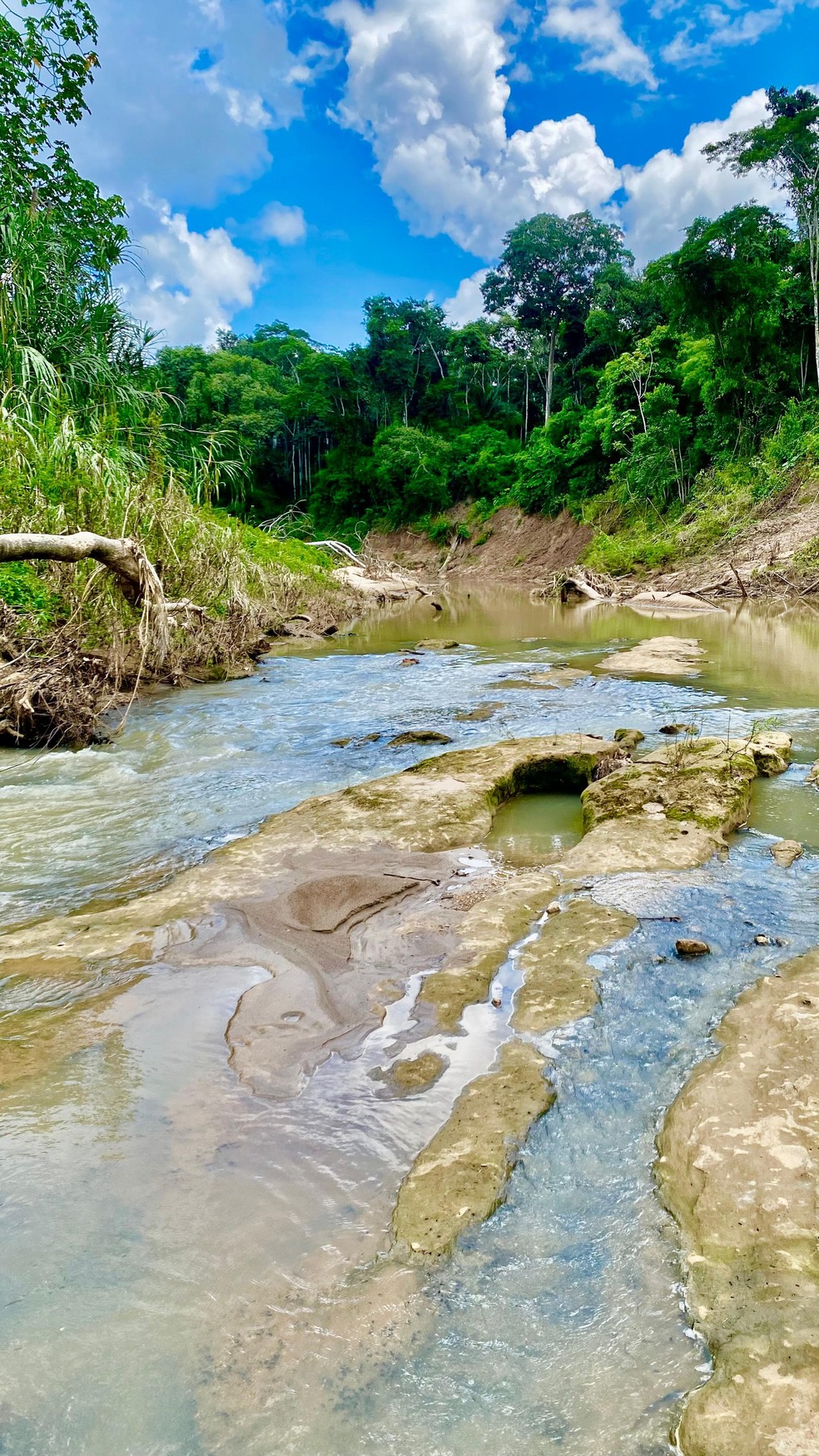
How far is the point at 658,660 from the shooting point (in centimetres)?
1028

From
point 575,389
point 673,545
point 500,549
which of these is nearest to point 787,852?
point 673,545

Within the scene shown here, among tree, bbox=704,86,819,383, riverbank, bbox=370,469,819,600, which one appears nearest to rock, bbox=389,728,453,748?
riverbank, bbox=370,469,819,600

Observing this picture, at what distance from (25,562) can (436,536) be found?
3658 centimetres

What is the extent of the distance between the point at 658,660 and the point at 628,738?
4628mm

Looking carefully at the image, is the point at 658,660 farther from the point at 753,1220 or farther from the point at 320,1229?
the point at 320,1229

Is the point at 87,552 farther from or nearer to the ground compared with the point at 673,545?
nearer to the ground

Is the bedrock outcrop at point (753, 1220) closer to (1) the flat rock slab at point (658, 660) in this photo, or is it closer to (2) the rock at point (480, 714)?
(2) the rock at point (480, 714)

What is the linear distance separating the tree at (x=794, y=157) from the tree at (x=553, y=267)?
19710mm

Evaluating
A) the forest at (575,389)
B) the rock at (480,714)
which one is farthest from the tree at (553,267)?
the rock at (480,714)

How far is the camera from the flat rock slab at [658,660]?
966cm

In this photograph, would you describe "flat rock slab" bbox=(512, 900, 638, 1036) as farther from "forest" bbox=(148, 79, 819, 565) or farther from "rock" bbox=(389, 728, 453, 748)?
"forest" bbox=(148, 79, 819, 565)

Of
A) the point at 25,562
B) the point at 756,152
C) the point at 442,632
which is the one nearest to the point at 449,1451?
the point at 25,562

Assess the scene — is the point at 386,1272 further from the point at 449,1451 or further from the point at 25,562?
the point at 25,562

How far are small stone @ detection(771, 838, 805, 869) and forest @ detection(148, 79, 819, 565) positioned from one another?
30.0 feet
